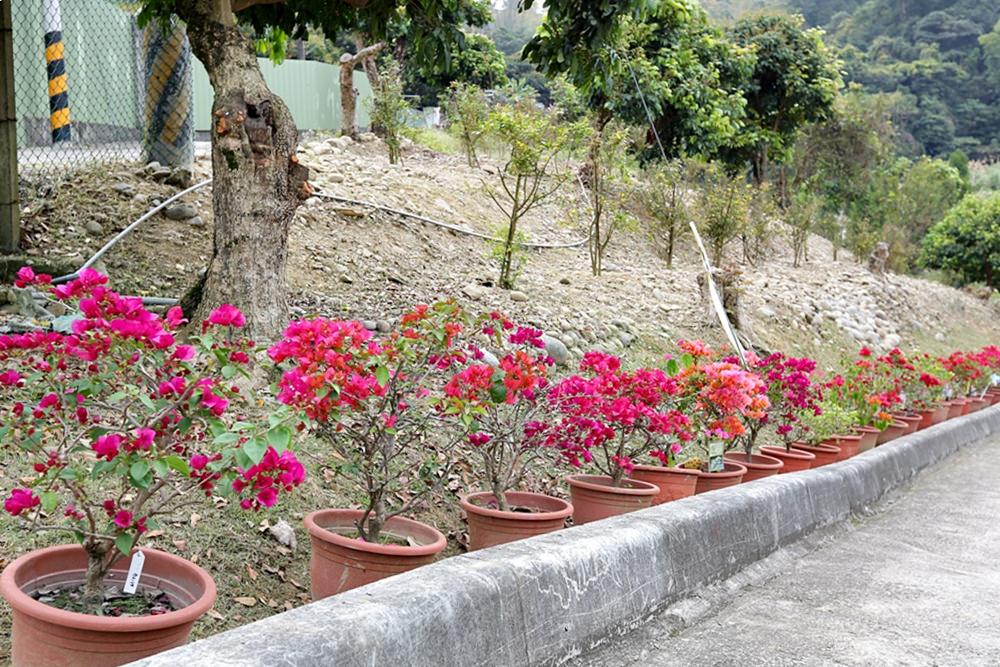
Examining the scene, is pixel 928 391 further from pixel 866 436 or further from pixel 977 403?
pixel 977 403

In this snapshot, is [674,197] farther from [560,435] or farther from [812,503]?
[560,435]

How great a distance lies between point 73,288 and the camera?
2.63 m

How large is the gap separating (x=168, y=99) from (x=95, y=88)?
703 millimetres

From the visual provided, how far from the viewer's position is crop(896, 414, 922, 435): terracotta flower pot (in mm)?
9219

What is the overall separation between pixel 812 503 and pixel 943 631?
165cm

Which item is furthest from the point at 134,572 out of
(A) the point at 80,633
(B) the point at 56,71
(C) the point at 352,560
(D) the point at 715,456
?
(B) the point at 56,71

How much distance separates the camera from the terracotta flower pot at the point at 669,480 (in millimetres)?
4898

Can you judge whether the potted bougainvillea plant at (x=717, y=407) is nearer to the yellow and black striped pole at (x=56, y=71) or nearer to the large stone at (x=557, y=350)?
the large stone at (x=557, y=350)

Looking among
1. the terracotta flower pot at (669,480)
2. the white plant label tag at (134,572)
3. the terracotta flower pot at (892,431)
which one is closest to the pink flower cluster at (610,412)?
the terracotta flower pot at (669,480)

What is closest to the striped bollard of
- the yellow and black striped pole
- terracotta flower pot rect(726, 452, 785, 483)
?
the yellow and black striped pole

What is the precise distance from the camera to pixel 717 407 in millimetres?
5293

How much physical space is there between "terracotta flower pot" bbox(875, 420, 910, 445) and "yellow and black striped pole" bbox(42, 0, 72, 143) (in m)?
7.14

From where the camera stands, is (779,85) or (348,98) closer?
(348,98)

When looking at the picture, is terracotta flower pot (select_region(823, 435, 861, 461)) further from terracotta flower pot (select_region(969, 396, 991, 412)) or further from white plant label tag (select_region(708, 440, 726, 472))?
terracotta flower pot (select_region(969, 396, 991, 412))
